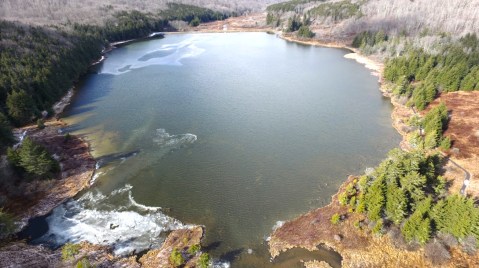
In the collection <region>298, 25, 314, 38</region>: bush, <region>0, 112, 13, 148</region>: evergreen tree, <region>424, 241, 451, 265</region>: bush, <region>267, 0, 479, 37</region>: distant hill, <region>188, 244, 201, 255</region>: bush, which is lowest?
<region>424, 241, 451, 265</region>: bush

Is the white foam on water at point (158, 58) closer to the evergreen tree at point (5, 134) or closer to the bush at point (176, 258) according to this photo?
the evergreen tree at point (5, 134)

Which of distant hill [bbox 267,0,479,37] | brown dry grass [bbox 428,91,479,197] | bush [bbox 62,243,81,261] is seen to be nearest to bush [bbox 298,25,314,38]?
distant hill [bbox 267,0,479,37]

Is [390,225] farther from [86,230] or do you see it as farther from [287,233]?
[86,230]

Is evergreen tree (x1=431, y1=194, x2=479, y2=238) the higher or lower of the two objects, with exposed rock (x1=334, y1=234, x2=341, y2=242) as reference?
higher

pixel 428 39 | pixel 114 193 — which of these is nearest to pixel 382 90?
pixel 428 39

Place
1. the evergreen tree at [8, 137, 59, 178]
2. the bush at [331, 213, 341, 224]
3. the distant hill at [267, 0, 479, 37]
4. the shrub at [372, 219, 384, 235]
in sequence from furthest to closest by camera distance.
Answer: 1. the distant hill at [267, 0, 479, 37]
2. the evergreen tree at [8, 137, 59, 178]
3. the bush at [331, 213, 341, 224]
4. the shrub at [372, 219, 384, 235]

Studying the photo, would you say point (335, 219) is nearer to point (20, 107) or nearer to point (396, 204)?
point (396, 204)

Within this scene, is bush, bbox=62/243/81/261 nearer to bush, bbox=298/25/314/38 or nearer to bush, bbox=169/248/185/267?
bush, bbox=169/248/185/267
